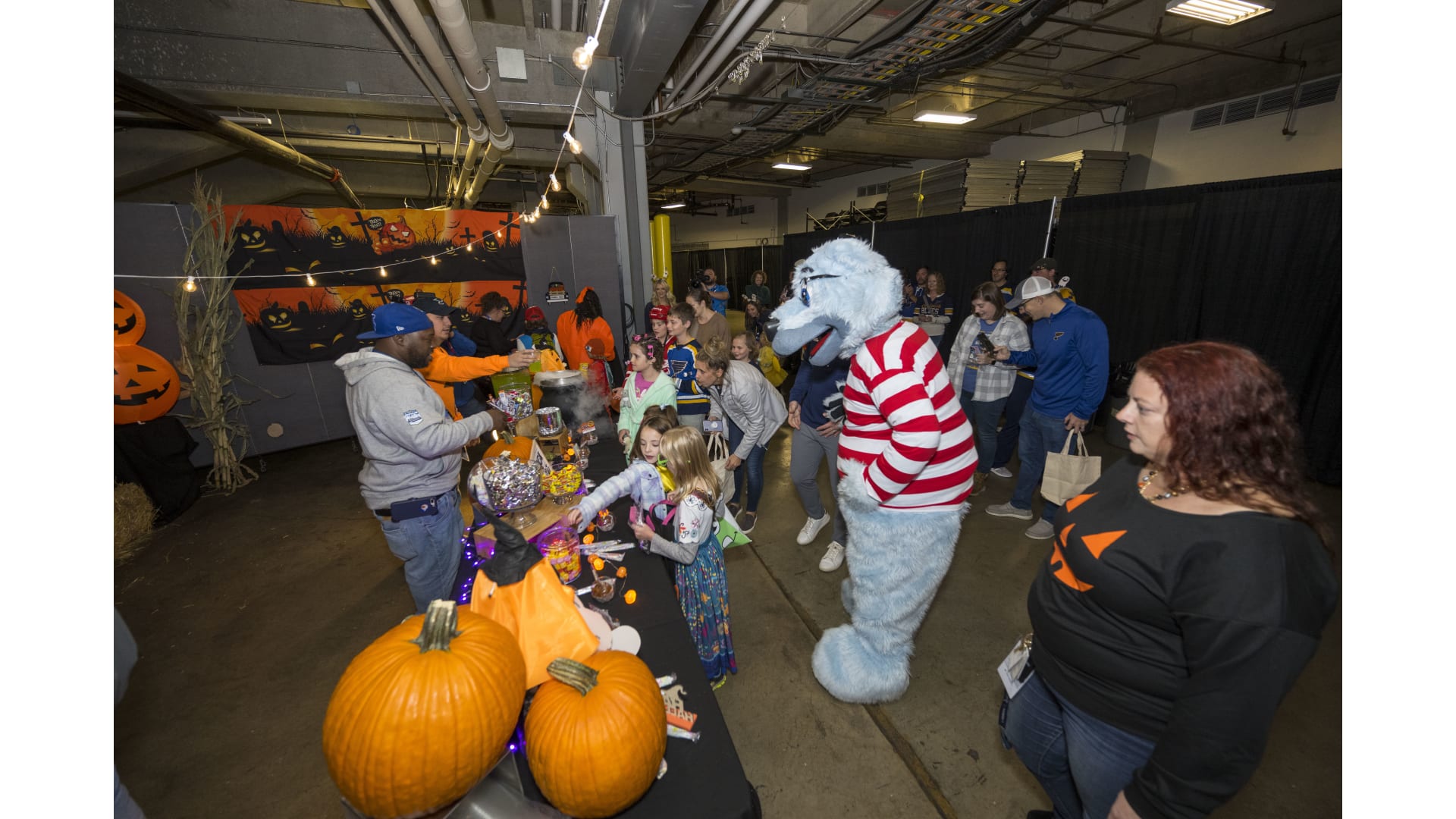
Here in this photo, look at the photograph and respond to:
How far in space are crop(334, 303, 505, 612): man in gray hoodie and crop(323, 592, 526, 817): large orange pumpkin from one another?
1.29m

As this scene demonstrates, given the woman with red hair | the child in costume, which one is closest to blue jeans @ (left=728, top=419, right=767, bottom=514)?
the child in costume

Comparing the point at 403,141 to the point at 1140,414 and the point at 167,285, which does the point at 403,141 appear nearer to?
the point at 167,285

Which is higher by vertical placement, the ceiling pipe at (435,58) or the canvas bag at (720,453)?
the ceiling pipe at (435,58)

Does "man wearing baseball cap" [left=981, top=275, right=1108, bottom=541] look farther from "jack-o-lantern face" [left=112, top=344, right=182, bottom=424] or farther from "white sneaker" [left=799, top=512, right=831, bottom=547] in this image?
"jack-o-lantern face" [left=112, top=344, right=182, bottom=424]

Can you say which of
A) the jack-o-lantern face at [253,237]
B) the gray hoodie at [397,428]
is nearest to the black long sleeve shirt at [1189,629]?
the gray hoodie at [397,428]

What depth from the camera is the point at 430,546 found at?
2.61 metres

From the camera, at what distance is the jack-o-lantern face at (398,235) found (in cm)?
678

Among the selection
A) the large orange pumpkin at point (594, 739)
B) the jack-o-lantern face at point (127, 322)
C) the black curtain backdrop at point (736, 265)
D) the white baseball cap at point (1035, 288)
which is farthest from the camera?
the black curtain backdrop at point (736, 265)

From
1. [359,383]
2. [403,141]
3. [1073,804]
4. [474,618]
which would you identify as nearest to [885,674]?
[1073,804]

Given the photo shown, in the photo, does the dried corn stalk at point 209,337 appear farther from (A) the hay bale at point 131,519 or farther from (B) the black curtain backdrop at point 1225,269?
(B) the black curtain backdrop at point 1225,269

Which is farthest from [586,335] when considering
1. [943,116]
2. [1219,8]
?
[943,116]

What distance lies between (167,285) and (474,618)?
6.79 metres

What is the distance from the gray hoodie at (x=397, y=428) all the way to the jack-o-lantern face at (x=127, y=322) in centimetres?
428

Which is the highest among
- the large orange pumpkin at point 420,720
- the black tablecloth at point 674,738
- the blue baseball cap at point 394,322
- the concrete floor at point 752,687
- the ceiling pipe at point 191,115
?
the ceiling pipe at point 191,115
